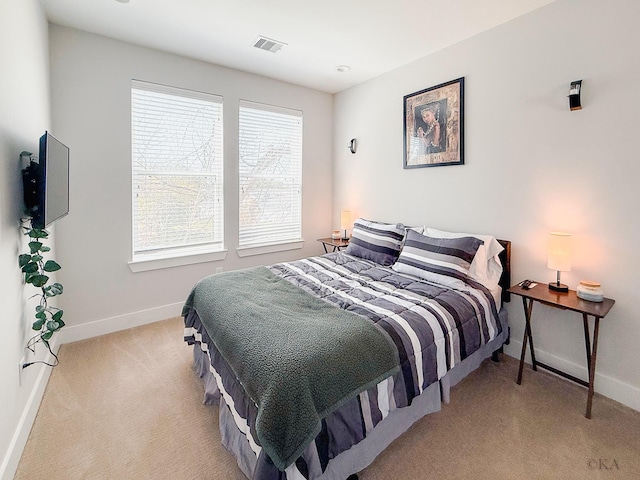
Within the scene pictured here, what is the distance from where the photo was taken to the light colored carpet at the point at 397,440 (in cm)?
155

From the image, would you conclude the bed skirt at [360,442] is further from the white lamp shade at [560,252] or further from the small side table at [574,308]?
the white lamp shade at [560,252]

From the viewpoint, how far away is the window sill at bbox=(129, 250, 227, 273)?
3098 mm

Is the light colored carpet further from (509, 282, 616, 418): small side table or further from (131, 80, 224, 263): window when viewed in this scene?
(131, 80, 224, 263): window

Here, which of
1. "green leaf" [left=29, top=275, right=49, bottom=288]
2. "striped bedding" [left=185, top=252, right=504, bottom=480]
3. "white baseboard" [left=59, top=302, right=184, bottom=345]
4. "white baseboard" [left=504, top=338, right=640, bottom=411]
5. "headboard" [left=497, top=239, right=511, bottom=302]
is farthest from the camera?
"white baseboard" [left=59, top=302, right=184, bottom=345]

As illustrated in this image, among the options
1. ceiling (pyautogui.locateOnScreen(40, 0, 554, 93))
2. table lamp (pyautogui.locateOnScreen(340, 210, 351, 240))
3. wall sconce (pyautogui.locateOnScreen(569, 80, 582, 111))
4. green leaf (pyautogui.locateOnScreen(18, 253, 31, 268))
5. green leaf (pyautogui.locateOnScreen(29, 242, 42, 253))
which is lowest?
green leaf (pyautogui.locateOnScreen(18, 253, 31, 268))

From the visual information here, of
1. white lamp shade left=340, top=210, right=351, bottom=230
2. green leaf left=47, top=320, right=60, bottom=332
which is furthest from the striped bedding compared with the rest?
white lamp shade left=340, top=210, right=351, bottom=230

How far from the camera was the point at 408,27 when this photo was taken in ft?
8.50

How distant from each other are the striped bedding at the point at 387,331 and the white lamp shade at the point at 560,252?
0.47 meters

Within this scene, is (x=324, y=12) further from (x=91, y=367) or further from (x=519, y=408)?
(x=91, y=367)

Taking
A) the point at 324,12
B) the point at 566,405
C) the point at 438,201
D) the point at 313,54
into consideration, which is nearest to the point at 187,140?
the point at 313,54

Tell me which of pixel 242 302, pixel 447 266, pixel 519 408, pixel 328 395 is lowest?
pixel 519 408

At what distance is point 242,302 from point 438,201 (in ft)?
7.20

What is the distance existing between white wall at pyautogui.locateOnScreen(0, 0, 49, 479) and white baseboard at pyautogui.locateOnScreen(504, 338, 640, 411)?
3.36 metres

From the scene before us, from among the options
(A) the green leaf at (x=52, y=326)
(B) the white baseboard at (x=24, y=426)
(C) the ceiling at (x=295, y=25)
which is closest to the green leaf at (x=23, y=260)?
(A) the green leaf at (x=52, y=326)
